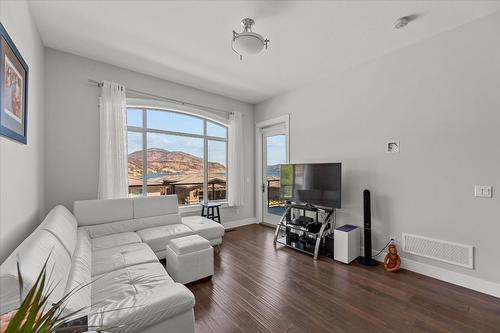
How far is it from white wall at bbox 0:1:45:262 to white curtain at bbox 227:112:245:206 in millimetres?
2946

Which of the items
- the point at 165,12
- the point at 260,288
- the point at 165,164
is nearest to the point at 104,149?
the point at 165,164

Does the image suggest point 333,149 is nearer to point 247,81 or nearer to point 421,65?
point 421,65

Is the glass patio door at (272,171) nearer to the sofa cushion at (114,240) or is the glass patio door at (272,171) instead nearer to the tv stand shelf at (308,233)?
the tv stand shelf at (308,233)

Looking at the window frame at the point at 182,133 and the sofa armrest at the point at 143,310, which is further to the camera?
the window frame at the point at 182,133

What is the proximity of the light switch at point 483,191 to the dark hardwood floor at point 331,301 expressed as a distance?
1037mm

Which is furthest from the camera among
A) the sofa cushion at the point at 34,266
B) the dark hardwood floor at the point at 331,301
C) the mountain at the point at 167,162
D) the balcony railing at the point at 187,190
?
the balcony railing at the point at 187,190

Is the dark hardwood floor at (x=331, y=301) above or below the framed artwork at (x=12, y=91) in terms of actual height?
below

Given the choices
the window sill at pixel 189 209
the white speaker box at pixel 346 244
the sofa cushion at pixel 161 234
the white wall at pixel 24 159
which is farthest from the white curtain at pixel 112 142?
the white speaker box at pixel 346 244

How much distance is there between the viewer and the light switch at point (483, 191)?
218 cm

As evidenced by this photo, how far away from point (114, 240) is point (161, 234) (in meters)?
0.53

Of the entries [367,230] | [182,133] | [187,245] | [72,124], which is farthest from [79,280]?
[367,230]

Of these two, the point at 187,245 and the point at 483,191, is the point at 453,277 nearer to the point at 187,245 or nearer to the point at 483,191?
the point at 483,191

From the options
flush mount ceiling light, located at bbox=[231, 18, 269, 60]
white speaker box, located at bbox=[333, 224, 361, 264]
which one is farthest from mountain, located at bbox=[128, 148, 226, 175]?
white speaker box, located at bbox=[333, 224, 361, 264]

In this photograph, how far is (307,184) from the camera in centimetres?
349
